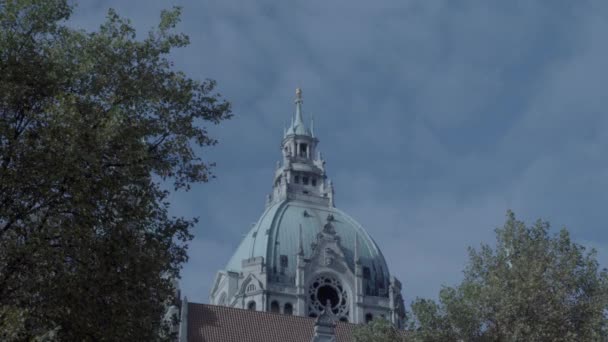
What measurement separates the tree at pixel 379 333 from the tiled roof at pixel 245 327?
24362 mm

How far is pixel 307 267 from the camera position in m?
92.0

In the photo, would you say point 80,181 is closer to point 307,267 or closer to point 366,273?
point 307,267

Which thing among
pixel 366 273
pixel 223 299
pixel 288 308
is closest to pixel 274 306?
pixel 288 308

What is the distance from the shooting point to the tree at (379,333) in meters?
38.0

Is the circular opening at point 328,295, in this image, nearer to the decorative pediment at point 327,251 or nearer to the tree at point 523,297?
the decorative pediment at point 327,251

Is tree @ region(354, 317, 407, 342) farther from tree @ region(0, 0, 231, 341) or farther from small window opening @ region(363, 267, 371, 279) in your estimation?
small window opening @ region(363, 267, 371, 279)

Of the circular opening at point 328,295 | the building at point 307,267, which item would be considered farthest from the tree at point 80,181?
the circular opening at point 328,295

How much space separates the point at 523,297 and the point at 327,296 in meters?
59.3

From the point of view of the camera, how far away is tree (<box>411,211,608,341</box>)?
113 ft

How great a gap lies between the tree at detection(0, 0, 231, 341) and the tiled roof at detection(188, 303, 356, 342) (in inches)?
1552

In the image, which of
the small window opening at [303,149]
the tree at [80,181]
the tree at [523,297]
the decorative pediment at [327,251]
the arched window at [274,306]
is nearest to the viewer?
the tree at [80,181]

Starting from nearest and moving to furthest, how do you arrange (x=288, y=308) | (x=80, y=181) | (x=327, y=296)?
1. (x=80, y=181)
2. (x=288, y=308)
3. (x=327, y=296)

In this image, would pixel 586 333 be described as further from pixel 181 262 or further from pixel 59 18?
pixel 59 18

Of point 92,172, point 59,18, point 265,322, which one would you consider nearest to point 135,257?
point 92,172
